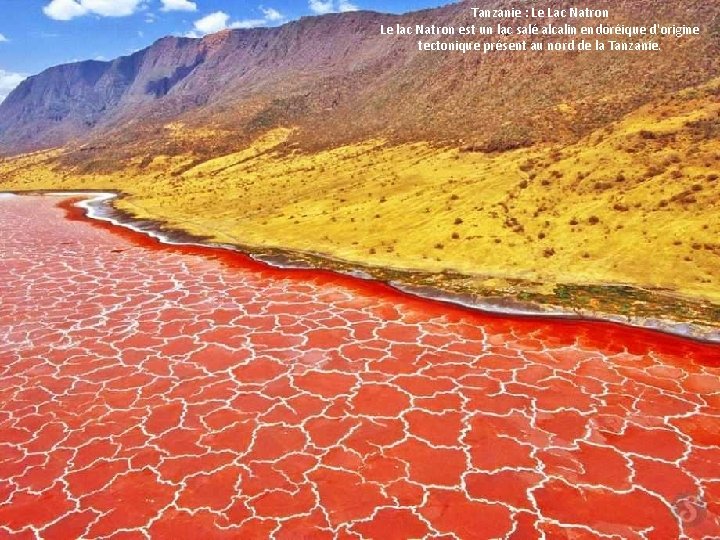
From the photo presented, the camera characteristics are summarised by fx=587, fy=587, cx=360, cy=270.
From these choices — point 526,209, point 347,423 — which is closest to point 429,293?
point 347,423

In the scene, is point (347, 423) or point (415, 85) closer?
point (347, 423)

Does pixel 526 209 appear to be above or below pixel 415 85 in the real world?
below

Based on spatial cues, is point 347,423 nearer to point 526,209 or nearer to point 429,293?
point 429,293

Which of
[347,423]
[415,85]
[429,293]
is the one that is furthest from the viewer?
[415,85]

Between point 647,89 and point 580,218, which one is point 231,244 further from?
point 647,89

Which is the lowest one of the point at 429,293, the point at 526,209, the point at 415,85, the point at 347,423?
the point at 347,423

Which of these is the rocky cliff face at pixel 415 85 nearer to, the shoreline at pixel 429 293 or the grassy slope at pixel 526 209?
the grassy slope at pixel 526 209
